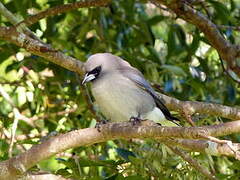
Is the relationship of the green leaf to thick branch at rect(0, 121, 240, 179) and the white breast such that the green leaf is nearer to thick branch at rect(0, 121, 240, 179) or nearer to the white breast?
the white breast

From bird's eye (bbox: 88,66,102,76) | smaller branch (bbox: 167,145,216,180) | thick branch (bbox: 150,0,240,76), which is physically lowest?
smaller branch (bbox: 167,145,216,180)

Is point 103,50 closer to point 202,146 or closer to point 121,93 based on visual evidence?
point 121,93

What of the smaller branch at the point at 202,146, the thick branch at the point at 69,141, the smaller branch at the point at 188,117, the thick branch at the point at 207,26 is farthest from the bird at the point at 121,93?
the thick branch at the point at 69,141

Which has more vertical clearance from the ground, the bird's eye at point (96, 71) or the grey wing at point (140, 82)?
the bird's eye at point (96, 71)

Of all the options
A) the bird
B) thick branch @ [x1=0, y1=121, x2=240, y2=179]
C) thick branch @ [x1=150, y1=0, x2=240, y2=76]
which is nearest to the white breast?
the bird

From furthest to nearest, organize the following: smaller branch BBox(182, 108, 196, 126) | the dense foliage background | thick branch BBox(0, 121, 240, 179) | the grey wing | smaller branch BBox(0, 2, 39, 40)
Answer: the dense foliage background, smaller branch BBox(0, 2, 39, 40), the grey wing, smaller branch BBox(182, 108, 196, 126), thick branch BBox(0, 121, 240, 179)

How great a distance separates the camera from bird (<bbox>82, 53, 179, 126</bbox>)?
3400 millimetres

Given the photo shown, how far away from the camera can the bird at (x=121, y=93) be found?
11.2ft

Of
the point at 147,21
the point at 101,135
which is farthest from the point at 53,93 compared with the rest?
the point at 101,135

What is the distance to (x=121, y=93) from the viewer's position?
3.44 m

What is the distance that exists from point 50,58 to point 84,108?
0.62 meters

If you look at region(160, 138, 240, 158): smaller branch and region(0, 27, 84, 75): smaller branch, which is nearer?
region(160, 138, 240, 158): smaller branch

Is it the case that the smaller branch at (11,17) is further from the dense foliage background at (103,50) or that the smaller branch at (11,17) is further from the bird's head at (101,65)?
the bird's head at (101,65)

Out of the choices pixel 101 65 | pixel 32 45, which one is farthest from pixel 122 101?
pixel 32 45
